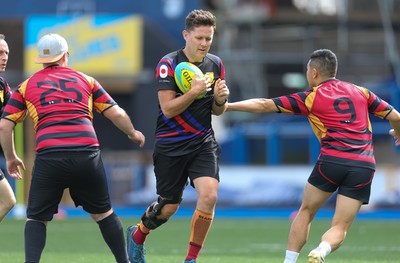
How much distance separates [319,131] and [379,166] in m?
11.5

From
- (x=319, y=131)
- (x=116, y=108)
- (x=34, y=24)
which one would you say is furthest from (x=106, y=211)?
(x=34, y=24)

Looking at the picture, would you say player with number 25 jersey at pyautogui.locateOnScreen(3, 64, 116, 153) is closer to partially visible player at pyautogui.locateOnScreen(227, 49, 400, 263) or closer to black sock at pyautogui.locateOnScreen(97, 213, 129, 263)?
black sock at pyautogui.locateOnScreen(97, 213, 129, 263)

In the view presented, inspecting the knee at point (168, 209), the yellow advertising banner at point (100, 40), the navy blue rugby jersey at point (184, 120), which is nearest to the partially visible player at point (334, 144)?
the navy blue rugby jersey at point (184, 120)

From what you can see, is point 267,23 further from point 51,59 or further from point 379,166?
point 51,59

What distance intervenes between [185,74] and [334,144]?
4.72ft

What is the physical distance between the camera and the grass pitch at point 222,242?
11.6 m

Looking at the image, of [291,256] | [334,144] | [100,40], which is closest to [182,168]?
[291,256]

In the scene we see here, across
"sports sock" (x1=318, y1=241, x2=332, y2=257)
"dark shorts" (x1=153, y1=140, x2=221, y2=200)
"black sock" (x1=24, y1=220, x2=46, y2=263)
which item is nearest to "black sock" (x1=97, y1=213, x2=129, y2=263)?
"black sock" (x1=24, y1=220, x2=46, y2=263)

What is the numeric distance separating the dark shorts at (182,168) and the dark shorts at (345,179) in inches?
38.0

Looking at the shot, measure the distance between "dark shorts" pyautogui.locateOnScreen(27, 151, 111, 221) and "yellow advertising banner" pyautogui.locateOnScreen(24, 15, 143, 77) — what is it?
1477 cm

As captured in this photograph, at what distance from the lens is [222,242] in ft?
46.9

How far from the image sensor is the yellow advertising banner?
77.0 ft

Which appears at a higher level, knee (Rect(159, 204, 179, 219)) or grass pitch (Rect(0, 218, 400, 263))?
knee (Rect(159, 204, 179, 219))

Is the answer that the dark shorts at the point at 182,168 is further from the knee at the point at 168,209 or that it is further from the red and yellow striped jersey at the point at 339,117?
the red and yellow striped jersey at the point at 339,117
